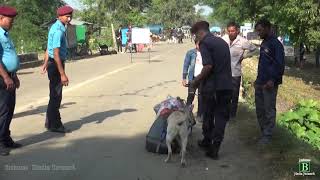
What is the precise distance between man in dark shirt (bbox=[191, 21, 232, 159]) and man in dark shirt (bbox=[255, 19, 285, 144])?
0.75m

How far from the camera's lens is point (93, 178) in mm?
6793

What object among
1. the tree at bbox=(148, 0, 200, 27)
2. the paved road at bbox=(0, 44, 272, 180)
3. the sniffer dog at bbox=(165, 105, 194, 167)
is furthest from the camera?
the tree at bbox=(148, 0, 200, 27)

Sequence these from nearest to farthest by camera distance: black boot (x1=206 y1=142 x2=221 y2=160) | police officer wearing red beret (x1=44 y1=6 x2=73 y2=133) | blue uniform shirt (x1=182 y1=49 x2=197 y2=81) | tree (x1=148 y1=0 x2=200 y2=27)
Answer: black boot (x1=206 y1=142 x2=221 y2=160) < police officer wearing red beret (x1=44 y1=6 x2=73 y2=133) < blue uniform shirt (x1=182 y1=49 x2=197 y2=81) < tree (x1=148 y1=0 x2=200 y2=27)

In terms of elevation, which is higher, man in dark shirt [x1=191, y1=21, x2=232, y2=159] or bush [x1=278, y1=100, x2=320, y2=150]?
man in dark shirt [x1=191, y1=21, x2=232, y2=159]

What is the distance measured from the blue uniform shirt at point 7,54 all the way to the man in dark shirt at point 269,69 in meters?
3.50

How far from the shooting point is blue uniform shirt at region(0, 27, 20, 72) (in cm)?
783

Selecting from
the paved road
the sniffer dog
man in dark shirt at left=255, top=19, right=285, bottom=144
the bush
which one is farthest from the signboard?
the sniffer dog

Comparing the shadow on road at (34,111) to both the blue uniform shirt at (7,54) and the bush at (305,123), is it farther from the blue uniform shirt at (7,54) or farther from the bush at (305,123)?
the bush at (305,123)

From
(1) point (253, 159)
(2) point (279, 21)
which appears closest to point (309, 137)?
(1) point (253, 159)

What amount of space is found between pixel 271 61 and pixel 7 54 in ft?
12.3

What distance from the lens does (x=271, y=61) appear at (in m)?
8.11

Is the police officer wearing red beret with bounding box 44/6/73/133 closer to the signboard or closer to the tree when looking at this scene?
the signboard

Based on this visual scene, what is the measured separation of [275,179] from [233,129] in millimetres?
3198

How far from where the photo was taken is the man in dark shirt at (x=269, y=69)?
8062 mm
